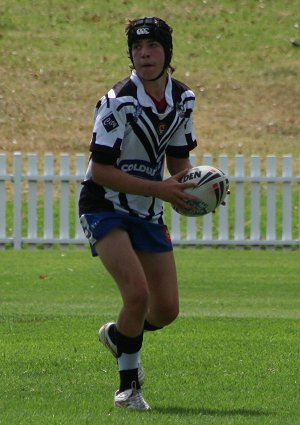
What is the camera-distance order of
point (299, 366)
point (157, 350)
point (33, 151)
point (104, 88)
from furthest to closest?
point (104, 88) → point (33, 151) → point (157, 350) → point (299, 366)

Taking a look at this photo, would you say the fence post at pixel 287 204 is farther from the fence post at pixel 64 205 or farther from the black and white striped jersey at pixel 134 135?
the black and white striped jersey at pixel 134 135

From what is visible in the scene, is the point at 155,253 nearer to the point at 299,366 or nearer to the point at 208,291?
the point at 299,366

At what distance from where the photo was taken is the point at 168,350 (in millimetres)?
9492

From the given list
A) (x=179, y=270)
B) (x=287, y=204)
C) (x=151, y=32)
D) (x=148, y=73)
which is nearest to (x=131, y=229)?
(x=148, y=73)

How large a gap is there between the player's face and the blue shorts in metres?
0.78

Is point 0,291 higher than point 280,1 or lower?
lower

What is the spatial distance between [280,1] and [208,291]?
858 inches

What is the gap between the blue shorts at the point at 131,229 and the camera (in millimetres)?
7125

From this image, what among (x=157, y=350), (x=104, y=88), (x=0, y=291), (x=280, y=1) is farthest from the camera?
(x=280, y=1)

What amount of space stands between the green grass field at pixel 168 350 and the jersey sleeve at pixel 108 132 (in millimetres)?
1360

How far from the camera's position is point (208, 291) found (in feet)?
48.1

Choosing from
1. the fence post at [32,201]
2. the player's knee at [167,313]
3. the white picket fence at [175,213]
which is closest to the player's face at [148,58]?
the player's knee at [167,313]

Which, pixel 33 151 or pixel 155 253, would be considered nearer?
pixel 155 253

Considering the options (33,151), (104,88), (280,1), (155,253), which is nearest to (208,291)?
(155,253)
